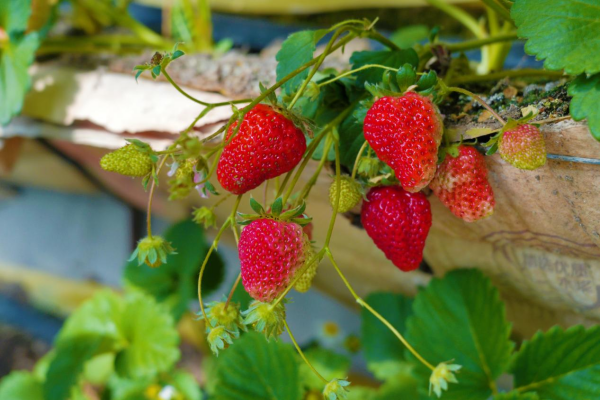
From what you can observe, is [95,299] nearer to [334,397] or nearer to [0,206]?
[334,397]

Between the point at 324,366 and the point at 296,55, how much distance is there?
1.70ft

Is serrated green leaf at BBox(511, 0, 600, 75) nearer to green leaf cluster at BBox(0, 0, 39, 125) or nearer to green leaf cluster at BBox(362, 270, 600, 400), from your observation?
green leaf cluster at BBox(362, 270, 600, 400)

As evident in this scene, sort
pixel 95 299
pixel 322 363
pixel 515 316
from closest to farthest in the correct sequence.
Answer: pixel 515 316
pixel 322 363
pixel 95 299

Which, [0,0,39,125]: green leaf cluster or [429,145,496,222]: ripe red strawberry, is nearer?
[429,145,496,222]: ripe red strawberry

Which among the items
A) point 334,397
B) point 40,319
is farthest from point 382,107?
point 40,319

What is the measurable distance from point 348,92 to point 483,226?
0.21m

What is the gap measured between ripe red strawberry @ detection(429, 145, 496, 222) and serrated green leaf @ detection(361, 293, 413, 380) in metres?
0.38

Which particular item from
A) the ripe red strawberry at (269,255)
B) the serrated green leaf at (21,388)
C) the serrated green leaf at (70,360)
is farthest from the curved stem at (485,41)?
the serrated green leaf at (21,388)

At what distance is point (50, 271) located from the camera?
→ 147 cm

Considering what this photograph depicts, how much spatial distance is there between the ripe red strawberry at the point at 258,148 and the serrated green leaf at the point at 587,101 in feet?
0.67

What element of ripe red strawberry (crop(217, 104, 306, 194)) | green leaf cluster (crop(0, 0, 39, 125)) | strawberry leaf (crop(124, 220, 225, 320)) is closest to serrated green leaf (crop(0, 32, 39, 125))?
green leaf cluster (crop(0, 0, 39, 125))

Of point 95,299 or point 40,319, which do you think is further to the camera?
point 40,319

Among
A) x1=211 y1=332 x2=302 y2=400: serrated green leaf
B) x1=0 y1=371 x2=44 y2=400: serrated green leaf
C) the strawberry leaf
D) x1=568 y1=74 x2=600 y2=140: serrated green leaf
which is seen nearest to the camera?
x1=568 y1=74 x2=600 y2=140: serrated green leaf

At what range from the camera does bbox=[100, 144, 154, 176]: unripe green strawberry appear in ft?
1.20
